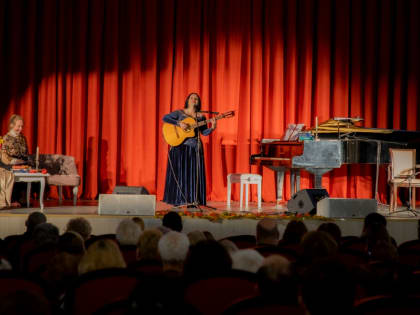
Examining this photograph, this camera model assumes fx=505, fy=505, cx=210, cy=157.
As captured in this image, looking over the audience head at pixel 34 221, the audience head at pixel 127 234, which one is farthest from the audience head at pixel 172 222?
the audience head at pixel 34 221

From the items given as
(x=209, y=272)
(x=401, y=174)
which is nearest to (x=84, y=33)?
(x=401, y=174)

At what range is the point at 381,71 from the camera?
30.8 ft

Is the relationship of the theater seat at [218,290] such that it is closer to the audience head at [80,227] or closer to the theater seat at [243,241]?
the theater seat at [243,241]

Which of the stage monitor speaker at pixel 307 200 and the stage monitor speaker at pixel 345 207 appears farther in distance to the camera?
the stage monitor speaker at pixel 307 200

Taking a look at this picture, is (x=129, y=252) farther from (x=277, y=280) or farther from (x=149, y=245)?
(x=277, y=280)

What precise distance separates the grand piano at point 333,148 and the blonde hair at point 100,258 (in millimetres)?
4533

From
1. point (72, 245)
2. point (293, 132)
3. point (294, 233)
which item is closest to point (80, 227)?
point (72, 245)

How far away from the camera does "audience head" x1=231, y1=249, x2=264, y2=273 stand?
7.95ft

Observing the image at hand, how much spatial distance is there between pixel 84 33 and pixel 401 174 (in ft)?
20.5

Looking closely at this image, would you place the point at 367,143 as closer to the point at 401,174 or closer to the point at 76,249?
the point at 401,174

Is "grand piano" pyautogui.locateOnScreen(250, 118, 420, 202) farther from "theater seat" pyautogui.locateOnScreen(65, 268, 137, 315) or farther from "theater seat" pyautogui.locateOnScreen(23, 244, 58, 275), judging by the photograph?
"theater seat" pyautogui.locateOnScreen(65, 268, 137, 315)

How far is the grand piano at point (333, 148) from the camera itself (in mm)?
6566

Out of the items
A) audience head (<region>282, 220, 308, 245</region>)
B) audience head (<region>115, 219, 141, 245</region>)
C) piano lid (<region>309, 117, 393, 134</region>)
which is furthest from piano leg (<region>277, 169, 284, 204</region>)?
audience head (<region>115, 219, 141, 245</region>)

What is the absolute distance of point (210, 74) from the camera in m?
9.67
